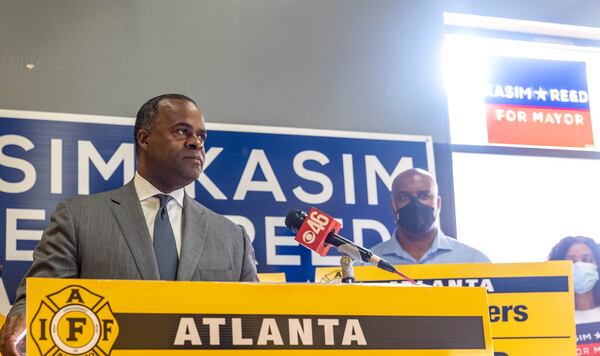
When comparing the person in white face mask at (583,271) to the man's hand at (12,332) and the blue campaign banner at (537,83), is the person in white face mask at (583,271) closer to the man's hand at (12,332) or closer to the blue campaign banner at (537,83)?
the blue campaign banner at (537,83)

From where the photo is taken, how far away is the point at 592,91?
16.6 ft

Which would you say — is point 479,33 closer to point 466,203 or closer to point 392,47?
point 392,47

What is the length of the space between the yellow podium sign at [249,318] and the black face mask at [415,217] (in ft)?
7.83

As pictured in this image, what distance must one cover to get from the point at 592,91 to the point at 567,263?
1956 mm

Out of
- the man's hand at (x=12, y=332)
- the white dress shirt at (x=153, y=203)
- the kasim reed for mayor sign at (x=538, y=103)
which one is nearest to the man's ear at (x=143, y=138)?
the white dress shirt at (x=153, y=203)

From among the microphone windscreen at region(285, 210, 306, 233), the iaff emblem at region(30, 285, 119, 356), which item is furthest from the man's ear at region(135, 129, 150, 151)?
the iaff emblem at region(30, 285, 119, 356)

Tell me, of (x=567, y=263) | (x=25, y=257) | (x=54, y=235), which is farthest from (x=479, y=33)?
(x=54, y=235)

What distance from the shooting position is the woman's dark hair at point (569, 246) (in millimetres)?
4613

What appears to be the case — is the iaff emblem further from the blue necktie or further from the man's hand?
the blue necktie

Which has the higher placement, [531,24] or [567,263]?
[531,24]

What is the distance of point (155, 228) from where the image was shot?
7.64ft

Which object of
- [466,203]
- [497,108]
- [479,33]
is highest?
[479,33]

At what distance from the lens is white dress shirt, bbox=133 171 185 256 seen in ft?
7.77

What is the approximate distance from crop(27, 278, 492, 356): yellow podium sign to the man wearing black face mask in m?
2.41
